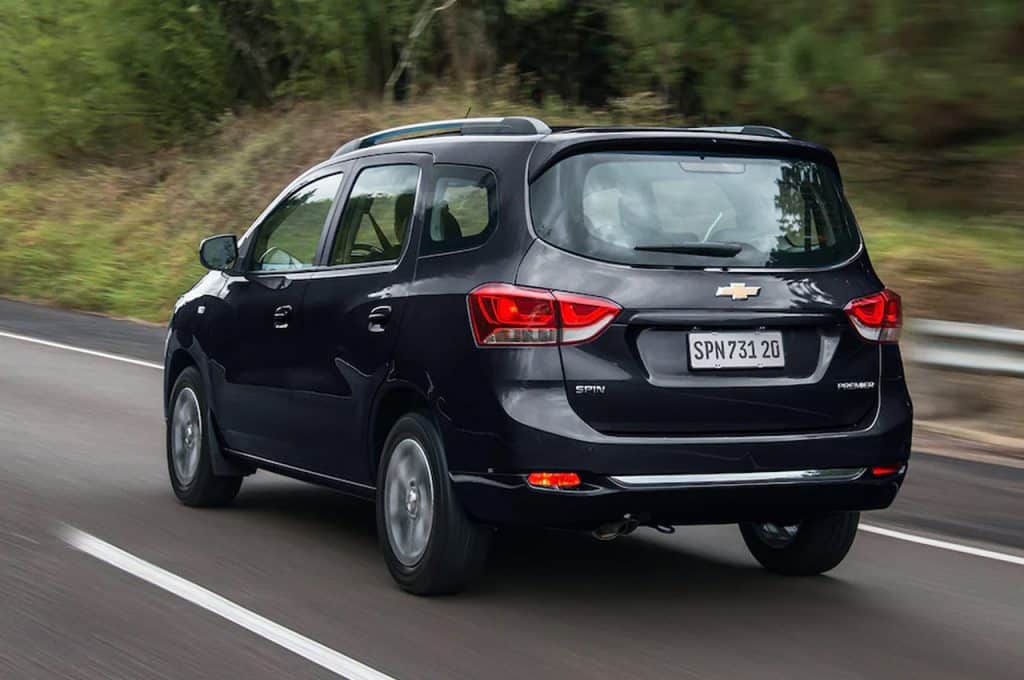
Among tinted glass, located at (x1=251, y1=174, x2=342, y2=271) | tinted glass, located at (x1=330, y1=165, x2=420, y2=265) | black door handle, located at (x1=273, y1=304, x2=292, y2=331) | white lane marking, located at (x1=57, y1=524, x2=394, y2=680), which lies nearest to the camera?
white lane marking, located at (x1=57, y1=524, x2=394, y2=680)

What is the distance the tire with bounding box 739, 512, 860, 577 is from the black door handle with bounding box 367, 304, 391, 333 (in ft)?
5.61

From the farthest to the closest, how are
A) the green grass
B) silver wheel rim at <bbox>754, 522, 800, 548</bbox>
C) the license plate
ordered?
the green grass, silver wheel rim at <bbox>754, 522, 800, 548</bbox>, the license plate

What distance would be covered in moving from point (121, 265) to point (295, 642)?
20565 mm

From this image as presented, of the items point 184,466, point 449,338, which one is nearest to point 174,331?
point 184,466

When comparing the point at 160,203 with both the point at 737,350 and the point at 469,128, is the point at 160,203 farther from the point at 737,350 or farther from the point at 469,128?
the point at 737,350

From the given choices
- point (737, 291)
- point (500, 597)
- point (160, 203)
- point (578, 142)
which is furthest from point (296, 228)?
point (160, 203)

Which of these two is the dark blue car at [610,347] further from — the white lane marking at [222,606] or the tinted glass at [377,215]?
the white lane marking at [222,606]

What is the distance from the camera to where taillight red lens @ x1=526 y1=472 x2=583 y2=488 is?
20.2ft

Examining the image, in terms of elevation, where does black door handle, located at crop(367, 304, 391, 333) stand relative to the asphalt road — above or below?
above

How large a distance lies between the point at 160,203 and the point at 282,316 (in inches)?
853

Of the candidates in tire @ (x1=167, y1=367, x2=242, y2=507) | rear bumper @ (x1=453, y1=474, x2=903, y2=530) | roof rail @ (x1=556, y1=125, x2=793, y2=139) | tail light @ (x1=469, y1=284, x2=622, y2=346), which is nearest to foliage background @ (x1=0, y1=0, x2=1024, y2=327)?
tire @ (x1=167, y1=367, x2=242, y2=507)

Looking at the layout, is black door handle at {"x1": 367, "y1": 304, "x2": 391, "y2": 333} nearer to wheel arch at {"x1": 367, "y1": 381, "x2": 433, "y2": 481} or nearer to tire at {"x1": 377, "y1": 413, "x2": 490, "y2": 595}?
wheel arch at {"x1": 367, "y1": 381, "x2": 433, "y2": 481}

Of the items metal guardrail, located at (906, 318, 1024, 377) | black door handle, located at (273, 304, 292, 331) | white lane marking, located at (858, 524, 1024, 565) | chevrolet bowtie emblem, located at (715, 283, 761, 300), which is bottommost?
metal guardrail, located at (906, 318, 1024, 377)

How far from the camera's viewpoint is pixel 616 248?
634cm
